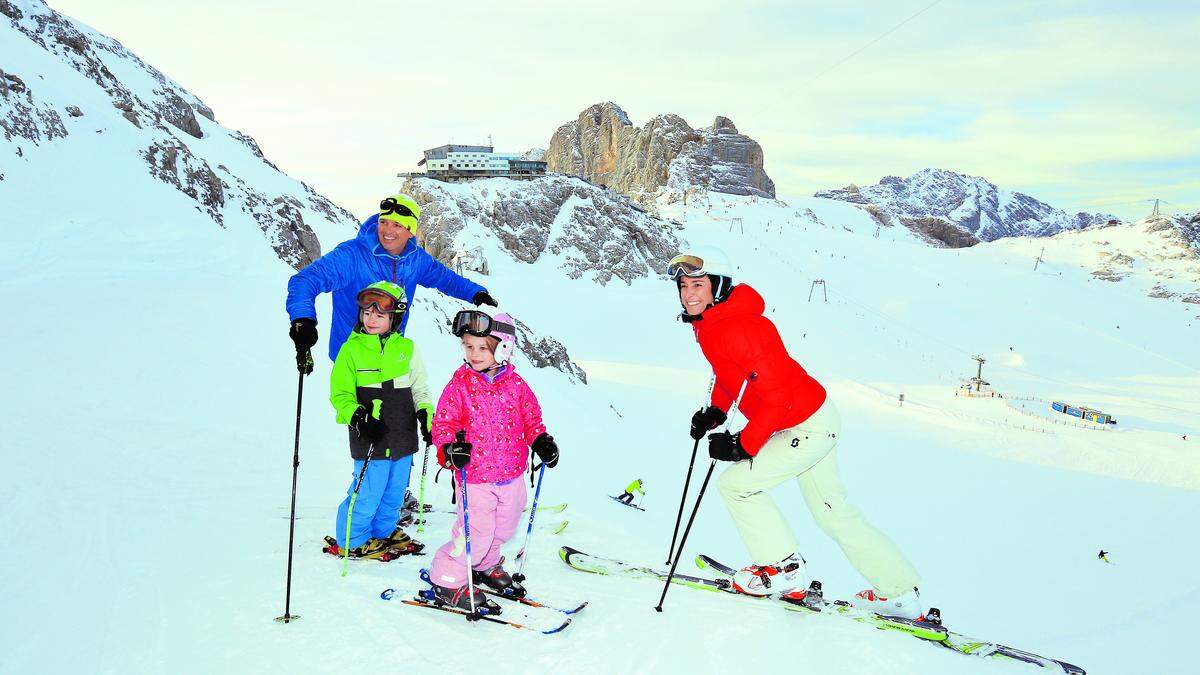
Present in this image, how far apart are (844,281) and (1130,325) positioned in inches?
936

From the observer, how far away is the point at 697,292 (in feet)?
15.4

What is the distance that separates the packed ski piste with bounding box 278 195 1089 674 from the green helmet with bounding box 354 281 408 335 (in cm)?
2

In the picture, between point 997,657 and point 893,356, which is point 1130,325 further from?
point 997,657

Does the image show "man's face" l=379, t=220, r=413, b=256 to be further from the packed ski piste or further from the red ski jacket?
the red ski jacket

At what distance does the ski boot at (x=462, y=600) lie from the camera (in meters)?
4.37

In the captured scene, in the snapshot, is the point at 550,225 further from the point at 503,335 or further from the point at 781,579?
the point at 781,579

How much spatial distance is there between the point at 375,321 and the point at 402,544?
2018 millimetres

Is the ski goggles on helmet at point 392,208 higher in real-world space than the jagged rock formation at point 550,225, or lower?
lower

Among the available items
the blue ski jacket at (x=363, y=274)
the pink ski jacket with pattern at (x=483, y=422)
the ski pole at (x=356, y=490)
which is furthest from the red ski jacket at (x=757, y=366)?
the ski pole at (x=356, y=490)

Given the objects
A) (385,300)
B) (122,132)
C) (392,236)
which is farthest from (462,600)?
(122,132)

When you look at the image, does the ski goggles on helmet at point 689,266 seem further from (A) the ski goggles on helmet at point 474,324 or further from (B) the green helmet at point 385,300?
(B) the green helmet at point 385,300

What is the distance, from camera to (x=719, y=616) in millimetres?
4543

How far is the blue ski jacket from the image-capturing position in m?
5.23

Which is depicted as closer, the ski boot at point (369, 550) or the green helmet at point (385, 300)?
the green helmet at point (385, 300)
